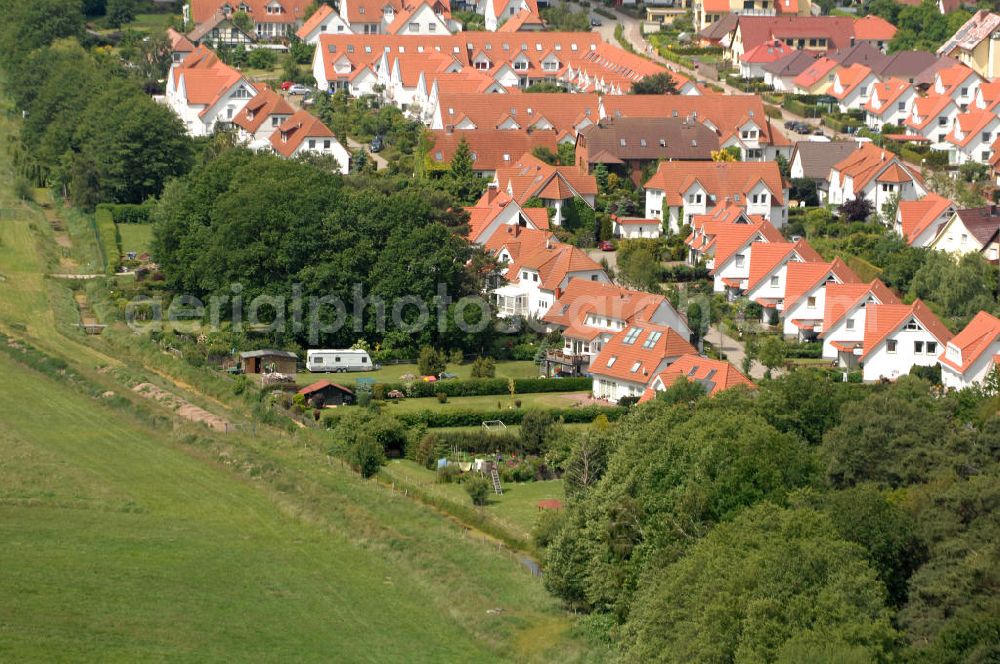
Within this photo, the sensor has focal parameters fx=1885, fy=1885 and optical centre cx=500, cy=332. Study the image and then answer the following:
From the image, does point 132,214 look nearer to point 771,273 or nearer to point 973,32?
point 771,273

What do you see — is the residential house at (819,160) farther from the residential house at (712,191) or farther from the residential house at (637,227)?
the residential house at (637,227)

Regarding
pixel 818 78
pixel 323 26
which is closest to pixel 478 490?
pixel 818 78

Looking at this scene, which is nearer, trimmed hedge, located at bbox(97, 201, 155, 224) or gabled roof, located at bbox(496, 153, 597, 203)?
gabled roof, located at bbox(496, 153, 597, 203)

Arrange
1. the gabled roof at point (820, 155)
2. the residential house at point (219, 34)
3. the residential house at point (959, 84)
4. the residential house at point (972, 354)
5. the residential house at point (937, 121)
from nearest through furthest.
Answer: the residential house at point (972, 354)
the gabled roof at point (820, 155)
the residential house at point (937, 121)
the residential house at point (959, 84)
the residential house at point (219, 34)

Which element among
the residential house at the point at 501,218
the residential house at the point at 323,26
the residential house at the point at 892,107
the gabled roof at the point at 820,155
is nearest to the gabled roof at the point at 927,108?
the residential house at the point at 892,107

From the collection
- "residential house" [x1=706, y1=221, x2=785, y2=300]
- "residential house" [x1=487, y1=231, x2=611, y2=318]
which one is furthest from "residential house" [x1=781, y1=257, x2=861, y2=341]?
"residential house" [x1=487, y1=231, x2=611, y2=318]

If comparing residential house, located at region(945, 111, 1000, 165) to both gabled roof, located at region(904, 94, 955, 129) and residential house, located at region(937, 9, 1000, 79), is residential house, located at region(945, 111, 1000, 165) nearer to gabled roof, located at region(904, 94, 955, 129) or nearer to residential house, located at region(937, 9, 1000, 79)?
gabled roof, located at region(904, 94, 955, 129)
